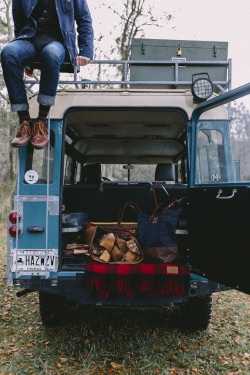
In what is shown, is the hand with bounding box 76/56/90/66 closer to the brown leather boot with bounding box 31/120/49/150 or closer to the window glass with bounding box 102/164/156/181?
the brown leather boot with bounding box 31/120/49/150

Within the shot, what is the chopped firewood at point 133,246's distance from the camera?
338 cm

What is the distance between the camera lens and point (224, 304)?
502 cm

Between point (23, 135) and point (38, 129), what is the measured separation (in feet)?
0.47

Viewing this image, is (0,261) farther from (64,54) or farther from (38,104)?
(64,54)

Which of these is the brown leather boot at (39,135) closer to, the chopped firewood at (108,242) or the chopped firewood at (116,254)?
the chopped firewood at (108,242)

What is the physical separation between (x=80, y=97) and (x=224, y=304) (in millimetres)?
3681

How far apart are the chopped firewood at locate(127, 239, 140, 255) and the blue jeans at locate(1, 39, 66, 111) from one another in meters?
1.56

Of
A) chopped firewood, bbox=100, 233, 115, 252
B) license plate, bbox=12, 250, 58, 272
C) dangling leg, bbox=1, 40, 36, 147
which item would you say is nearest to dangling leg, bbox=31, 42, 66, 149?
dangling leg, bbox=1, 40, 36, 147

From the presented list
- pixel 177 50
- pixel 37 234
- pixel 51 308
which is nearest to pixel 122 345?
pixel 51 308

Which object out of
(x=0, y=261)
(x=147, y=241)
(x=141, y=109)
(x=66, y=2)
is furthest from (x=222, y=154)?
(x=0, y=261)

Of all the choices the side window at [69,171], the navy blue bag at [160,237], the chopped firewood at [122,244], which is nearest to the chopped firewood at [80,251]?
the chopped firewood at [122,244]

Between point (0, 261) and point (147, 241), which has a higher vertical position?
point (147, 241)

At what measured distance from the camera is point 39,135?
3.05 meters

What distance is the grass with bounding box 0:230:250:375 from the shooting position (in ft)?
9.88
